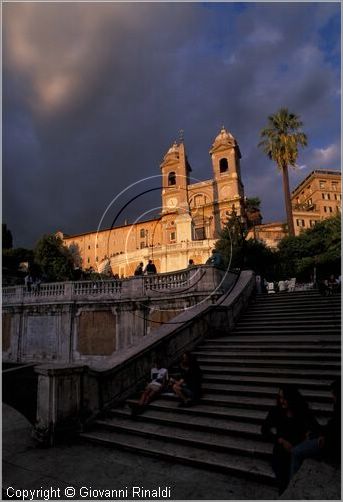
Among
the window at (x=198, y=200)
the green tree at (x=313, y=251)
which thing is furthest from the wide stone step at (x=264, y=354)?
the window at (x=198, y=200)

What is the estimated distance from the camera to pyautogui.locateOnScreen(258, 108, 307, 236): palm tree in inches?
1443

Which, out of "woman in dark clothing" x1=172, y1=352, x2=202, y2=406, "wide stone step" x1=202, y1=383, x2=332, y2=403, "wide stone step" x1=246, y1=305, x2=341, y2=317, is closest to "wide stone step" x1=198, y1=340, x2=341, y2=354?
"wide stone step" x1=202, y1=383, x2=332, y2=403

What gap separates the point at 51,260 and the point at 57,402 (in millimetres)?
57128

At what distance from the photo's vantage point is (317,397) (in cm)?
598

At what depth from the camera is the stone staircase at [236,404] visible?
5.01 meters

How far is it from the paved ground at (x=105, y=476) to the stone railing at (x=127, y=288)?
9.13 meters

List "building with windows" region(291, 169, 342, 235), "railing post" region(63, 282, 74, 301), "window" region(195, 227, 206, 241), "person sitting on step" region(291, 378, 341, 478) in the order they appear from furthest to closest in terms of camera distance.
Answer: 1. "building with windows" region(291, 169, 342, 235)
2. "window" region(195, 227, 206, 241)
3. "railing post" region(63, 282, 74, 301)
4. "person sitting on step" region(291, 378, 341, 478)

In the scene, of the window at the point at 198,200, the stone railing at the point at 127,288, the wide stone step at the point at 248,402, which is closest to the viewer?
the wide stone step at the point at 248,402

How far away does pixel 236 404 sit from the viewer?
626cm

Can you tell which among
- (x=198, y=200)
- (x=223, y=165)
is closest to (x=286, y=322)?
(x=198, y=200)

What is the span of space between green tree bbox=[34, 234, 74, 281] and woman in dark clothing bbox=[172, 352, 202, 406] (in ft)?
163

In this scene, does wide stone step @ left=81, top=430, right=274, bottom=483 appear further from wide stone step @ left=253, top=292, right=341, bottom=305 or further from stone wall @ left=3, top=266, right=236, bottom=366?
wide stone step @ left=253, top=292, right=341, bottom=305

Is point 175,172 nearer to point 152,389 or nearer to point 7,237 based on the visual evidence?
point 7,237

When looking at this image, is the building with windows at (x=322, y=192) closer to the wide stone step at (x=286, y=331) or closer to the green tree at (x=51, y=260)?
the green tree at (x=51, y=260)
